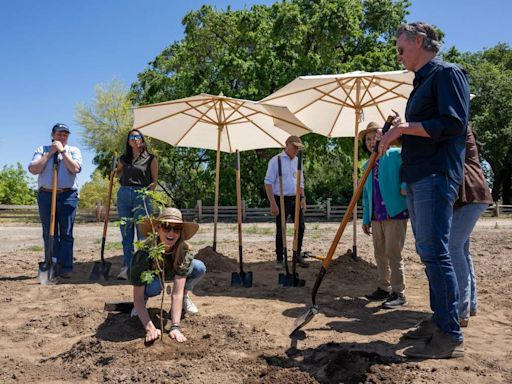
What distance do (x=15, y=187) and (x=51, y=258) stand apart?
37662 mm

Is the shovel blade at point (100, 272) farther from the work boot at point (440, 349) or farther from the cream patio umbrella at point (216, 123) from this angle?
the work boot at point (440, 349)

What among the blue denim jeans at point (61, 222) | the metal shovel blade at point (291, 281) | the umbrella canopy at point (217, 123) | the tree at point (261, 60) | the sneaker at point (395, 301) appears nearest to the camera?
the sneaker at point (395, 301)

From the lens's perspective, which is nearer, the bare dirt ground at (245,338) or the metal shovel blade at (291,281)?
the bare dirt ground at (245,338)

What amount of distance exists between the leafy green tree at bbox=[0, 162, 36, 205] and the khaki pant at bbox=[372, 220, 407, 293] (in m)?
38.9

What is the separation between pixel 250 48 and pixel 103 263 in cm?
1906

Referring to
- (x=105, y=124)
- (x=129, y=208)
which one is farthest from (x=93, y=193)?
(x=129, y=208)

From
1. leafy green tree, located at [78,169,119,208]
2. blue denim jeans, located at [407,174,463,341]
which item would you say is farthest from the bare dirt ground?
leafy green tree, located at [78,169,119,208]

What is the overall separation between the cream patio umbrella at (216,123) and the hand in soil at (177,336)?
130 inches

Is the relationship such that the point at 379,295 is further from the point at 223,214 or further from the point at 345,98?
the point at 223,214

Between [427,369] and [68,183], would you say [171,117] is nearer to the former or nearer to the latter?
[68,183]

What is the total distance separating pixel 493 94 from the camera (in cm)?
2975

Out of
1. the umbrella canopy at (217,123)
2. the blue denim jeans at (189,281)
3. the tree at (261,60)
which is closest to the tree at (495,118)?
the tree at (261,60)

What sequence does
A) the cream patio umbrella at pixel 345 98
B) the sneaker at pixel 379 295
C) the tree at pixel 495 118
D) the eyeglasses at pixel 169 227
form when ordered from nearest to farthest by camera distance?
1. the eyeglasses at pixel 169 227
2. the sneaker at pixel 379 295
3. the cream patio umbrella at pixel 345 98
4. the tree at pixel 495 118

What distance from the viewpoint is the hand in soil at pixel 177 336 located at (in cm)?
343
